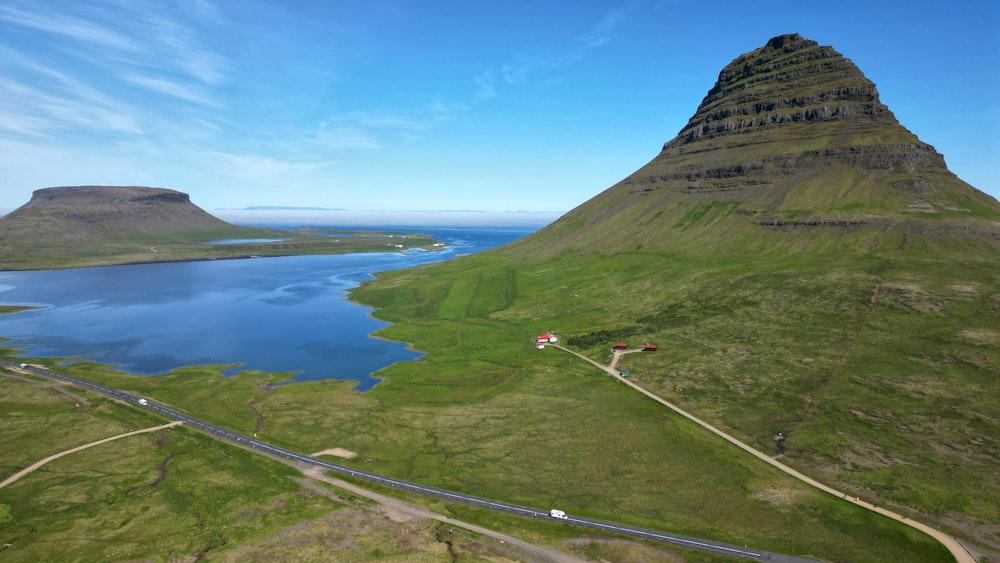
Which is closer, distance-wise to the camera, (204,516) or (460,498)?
(204,516)

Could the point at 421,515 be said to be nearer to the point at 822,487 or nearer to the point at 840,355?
the point at 822,487

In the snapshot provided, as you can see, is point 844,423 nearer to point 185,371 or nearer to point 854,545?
point 854,545

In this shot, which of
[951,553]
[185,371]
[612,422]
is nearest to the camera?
[951,553]

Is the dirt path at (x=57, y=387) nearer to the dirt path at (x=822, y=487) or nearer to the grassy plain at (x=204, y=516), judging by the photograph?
the grassy plain at (x=204, y=516)

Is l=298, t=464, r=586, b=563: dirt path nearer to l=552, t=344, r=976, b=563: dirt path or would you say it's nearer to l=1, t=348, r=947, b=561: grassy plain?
l=1, t=348, r=947, b=561: grassy plain

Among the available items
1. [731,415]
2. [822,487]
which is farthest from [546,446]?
[822,487]

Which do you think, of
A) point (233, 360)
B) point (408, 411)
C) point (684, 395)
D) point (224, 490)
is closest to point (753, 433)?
point (684, 395)
